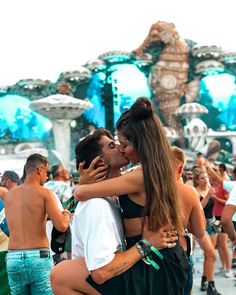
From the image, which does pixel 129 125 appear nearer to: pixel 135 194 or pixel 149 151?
pixel 149 151

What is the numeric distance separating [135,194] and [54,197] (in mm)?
1594

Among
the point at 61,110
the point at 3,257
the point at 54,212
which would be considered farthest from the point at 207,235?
the point at 61,110

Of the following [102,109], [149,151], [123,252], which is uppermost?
[149,151]

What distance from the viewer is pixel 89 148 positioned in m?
2.21

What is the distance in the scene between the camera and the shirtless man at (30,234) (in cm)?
341

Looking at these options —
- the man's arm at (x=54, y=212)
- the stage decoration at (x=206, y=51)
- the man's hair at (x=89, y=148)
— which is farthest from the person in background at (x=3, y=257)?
the stage decoration at (x=206, y=51)

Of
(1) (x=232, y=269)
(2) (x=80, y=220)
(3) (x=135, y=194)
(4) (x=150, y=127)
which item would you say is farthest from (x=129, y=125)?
(1) (x=232, y=269)

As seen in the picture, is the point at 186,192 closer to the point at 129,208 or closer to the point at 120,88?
the point at 129,208

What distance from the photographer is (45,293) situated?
11.3 ft

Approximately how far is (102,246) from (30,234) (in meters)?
1.66

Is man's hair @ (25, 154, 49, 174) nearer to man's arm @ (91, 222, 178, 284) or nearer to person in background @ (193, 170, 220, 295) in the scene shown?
man's arm @ (91, 222, 178, 284)

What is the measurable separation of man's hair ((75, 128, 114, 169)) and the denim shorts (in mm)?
1435

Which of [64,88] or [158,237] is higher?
[158,237]

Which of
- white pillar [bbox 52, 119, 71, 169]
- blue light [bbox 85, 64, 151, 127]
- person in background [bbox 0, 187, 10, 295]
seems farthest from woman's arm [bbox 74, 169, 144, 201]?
→ blue light [bbox 85, 64, 151, 127]
